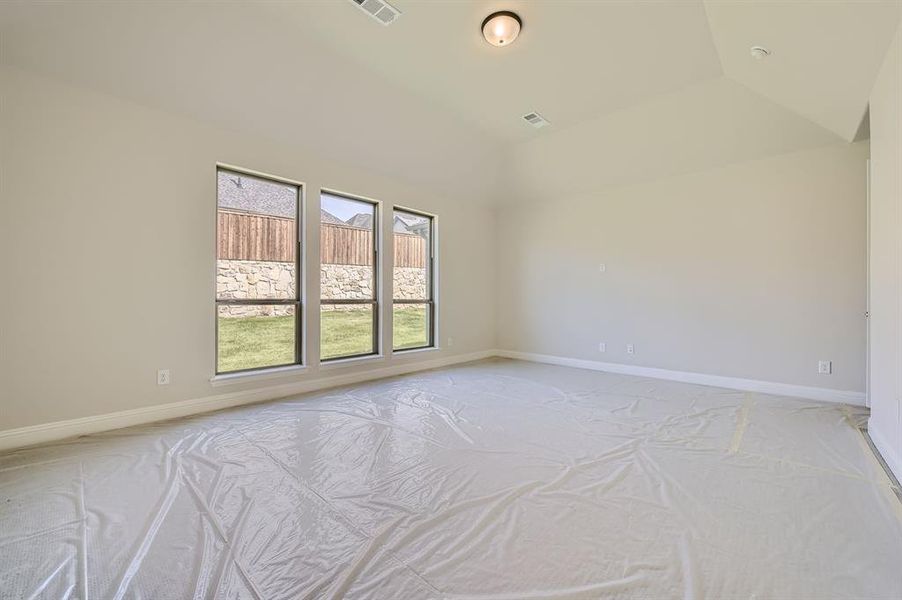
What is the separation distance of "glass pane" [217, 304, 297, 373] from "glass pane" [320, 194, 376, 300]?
555 millimetres

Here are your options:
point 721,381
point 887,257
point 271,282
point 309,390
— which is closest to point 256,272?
point 271,282

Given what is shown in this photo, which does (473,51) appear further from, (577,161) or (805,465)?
(805,465)

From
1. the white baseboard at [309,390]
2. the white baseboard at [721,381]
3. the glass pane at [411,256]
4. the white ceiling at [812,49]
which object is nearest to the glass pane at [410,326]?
the glass pane at [411,256]

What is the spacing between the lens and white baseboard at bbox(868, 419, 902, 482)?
214cm

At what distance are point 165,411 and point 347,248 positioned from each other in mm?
2426

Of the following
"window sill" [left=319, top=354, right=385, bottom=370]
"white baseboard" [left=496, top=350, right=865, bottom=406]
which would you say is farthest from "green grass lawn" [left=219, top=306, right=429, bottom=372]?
"white baseboard" [left=496, top=350, right=865, bottom=406]

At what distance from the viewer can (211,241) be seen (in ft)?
11.3

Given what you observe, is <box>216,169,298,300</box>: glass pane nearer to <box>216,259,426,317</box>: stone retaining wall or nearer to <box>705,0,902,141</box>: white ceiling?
<box>216,259,426,317</box>: stone retaining wall

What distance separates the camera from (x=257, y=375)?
3.72 metres

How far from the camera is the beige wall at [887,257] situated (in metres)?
2.16

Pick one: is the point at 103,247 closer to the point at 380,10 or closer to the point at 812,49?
the point at 380,10

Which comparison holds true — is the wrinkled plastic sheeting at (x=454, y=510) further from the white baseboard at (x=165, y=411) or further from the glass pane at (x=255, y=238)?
the glass pane at (x=255, y=238)

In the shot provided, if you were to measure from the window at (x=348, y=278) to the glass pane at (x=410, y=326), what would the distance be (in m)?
0.39

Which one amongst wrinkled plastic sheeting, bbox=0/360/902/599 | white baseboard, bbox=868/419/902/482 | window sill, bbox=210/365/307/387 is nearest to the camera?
wrinkled plastic sheeting, bbox=0/360/902/599
